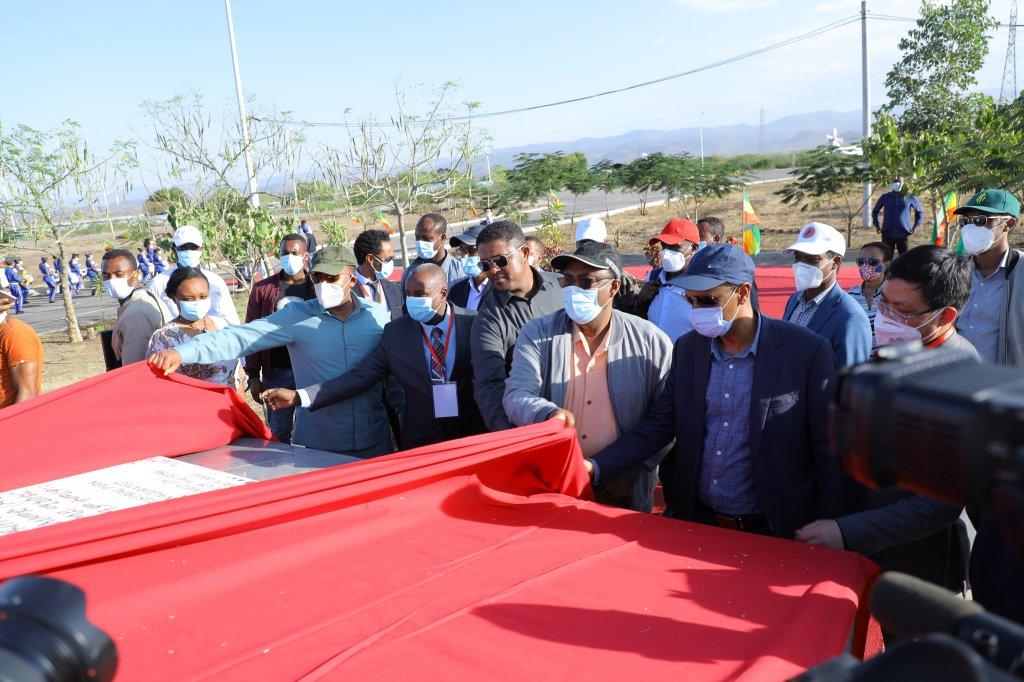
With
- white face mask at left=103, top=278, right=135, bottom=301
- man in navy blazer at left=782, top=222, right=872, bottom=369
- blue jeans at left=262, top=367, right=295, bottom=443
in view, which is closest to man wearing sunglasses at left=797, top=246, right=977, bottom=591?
man in navy blazer at left=782, top=222, right=872, bottom=369

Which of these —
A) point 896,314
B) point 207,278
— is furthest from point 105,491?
point 896,314

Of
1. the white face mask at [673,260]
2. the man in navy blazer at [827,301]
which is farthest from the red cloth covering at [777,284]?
the man in navy blazer at [827,301]

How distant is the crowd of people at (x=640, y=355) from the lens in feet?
8.58

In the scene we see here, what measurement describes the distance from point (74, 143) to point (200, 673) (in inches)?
638

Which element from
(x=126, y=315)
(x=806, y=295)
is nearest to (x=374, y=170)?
(x=126, y=315)

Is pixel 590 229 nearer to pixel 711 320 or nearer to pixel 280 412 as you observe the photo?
pixel 280 412

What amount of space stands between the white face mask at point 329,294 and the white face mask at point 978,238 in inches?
139

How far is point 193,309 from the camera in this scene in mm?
4441

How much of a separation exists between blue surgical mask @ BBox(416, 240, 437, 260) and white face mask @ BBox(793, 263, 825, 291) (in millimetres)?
3124

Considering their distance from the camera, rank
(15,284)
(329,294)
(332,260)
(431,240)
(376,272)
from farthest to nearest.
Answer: (15,284), (431,240), (376,272), (332,260), (329,294)

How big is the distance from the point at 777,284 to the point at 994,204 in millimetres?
9150

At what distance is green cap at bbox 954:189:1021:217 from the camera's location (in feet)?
15.0

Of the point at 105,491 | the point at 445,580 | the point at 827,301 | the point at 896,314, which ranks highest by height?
the point at 896,314

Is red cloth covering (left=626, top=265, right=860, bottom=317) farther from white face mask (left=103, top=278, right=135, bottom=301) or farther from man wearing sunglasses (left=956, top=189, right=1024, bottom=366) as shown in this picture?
white face mask (left=103, top=278, right=135, bottom=301)
